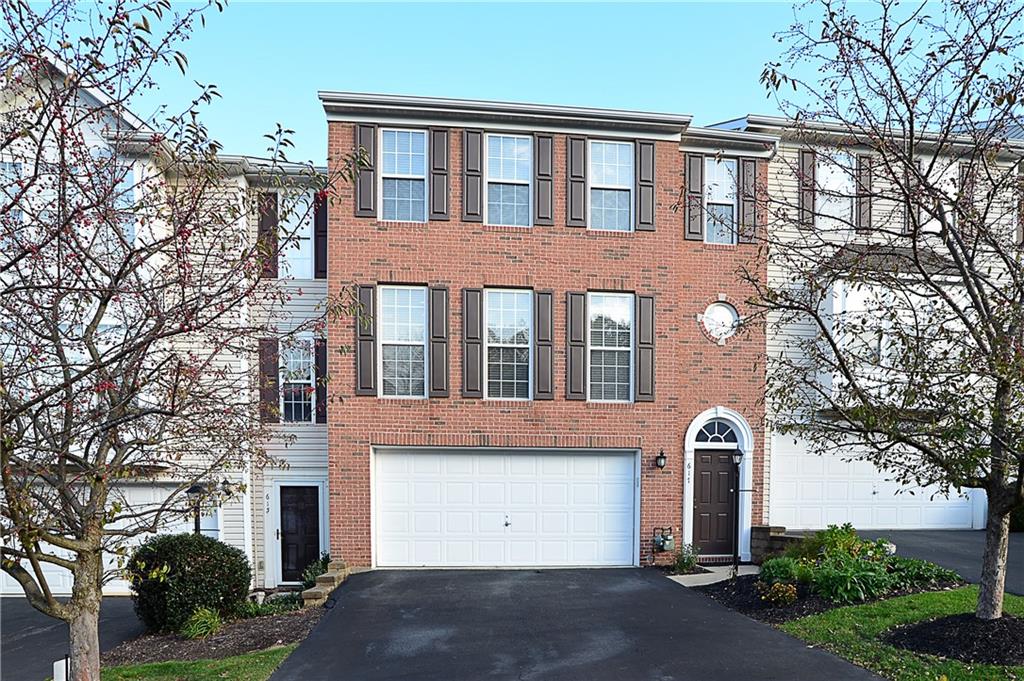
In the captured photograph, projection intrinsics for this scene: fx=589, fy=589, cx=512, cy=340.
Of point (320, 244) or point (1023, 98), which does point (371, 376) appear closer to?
point (320, 244)

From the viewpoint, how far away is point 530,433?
10859 millimetres

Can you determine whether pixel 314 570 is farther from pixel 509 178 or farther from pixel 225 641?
pixel 509 178

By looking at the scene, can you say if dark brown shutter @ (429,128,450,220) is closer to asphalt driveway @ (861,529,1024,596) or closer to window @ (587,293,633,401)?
window @ (587,293,633,401)

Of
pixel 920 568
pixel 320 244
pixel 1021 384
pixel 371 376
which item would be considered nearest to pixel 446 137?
pixel 320 244

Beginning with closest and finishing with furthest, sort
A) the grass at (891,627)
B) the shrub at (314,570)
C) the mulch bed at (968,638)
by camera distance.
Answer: the grass at (891,627)
the mulch bed at (968,638)
the shrub at (314,570)

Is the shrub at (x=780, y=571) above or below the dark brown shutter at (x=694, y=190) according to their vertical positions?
below

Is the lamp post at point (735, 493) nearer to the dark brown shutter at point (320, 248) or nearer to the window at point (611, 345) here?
the window at point (611, 345)

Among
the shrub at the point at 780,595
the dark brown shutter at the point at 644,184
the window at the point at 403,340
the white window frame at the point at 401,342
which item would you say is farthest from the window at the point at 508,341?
the shrub at the point at 780,595

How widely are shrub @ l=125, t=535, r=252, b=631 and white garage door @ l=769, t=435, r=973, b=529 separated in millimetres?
10102

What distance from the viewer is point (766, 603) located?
8.39 m

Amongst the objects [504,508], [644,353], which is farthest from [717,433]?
[504,508]

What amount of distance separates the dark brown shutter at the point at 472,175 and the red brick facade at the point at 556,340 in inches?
5.2

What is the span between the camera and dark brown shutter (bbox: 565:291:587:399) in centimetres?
1094

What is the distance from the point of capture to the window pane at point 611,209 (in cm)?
1116
